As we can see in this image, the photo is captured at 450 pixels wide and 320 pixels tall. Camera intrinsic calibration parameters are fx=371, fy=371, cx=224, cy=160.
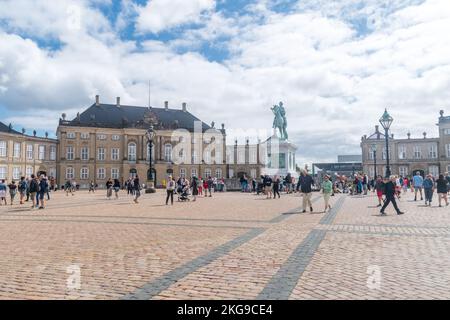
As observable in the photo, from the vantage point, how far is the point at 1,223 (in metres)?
11.8

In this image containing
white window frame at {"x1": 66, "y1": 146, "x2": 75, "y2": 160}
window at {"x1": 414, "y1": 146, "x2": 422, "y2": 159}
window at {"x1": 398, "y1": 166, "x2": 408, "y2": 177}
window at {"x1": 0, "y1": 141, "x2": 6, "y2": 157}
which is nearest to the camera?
window at {"x1": 0, "y1": 141, "x2": 6, "y2": 157}

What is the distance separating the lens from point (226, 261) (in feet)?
20.2

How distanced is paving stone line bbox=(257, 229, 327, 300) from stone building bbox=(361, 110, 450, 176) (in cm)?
7329

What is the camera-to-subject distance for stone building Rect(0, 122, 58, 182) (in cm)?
5822

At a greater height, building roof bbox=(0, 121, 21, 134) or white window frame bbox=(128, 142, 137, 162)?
building roof bbox=(0, 121, 21, 134)

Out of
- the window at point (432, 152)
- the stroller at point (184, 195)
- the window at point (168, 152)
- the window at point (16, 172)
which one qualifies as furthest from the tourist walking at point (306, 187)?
the window at point (432, 152)

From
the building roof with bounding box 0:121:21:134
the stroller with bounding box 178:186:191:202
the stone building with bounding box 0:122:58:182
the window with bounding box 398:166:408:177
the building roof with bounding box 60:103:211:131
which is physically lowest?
the stroller with bounding box 178:186:191:202

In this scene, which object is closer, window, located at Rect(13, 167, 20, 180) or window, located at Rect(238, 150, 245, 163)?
window, located at Rect(13, 167, 20, 180)

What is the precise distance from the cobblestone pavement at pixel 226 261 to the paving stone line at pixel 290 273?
0.04 feet

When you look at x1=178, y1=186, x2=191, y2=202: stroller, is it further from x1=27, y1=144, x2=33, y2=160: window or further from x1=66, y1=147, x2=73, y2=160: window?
x1=66, y1=147, x2=73, y2=160: window

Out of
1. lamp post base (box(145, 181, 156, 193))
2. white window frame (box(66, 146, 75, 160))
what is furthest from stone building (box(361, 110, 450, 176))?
white window frame (box(66, 146, 75, 160))

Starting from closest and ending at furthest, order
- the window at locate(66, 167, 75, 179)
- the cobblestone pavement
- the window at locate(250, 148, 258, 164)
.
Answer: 1. the cobblestone pavement
2. the window at locate(66, 167, 75, 179)
3. the window at locate(250, 148, 258, 164)
